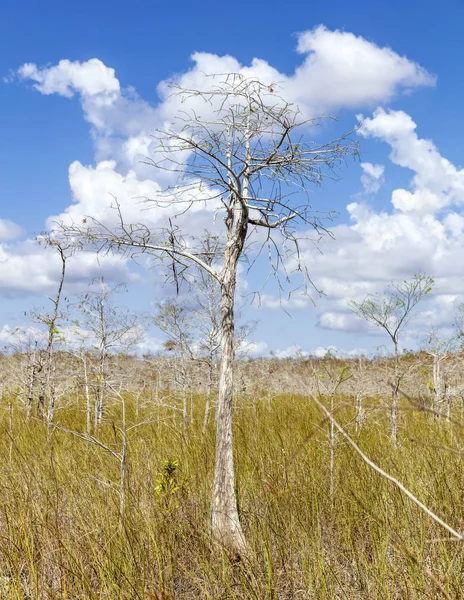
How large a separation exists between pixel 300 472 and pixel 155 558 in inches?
94.9

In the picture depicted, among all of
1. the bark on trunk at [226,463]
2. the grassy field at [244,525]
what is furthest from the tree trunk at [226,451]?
the grassy field at [244,525]

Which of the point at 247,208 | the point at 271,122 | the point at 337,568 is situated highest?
the point at 271,122

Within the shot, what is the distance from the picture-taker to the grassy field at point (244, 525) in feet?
12.4

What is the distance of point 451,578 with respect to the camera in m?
3.93

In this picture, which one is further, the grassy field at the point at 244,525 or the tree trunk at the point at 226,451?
the tree trunk at the point at 226,451

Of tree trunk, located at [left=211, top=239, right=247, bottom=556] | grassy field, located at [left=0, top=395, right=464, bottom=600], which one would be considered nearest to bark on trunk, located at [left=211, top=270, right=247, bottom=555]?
tree trunk, located at [left=211, top=239, right=247, bottom=556]

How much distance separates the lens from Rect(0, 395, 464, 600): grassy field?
149 inches

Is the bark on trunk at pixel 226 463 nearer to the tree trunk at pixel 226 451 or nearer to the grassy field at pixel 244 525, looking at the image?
the tree trunk at pixel 226 451

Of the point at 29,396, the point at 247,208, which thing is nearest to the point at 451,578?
the point at 247,208

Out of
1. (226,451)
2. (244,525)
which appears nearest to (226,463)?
(226,451)

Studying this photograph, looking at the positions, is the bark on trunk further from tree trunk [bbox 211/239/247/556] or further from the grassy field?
the grassy field

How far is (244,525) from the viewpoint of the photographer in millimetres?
5219

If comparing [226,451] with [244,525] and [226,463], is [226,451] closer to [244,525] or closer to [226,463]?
[226,463]

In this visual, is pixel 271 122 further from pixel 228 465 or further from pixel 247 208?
pixel 228 465
